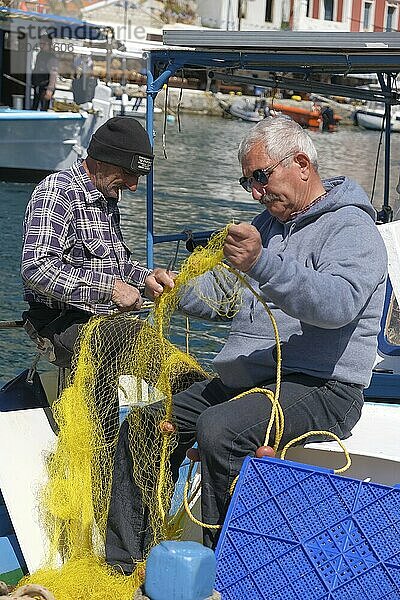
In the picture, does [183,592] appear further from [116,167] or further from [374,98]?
[374,98]

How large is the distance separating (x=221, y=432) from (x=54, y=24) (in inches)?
834

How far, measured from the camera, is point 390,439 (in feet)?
12.5

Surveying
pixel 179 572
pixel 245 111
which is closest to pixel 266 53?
pixel 179 572

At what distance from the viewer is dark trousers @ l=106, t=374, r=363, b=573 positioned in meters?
3.36

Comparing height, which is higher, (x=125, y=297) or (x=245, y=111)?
(x=125, y=297)

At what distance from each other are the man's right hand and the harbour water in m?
3.25

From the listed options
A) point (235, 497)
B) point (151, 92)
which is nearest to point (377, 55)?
point (151, 92)

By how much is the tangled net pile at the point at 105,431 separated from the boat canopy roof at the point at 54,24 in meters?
17.0

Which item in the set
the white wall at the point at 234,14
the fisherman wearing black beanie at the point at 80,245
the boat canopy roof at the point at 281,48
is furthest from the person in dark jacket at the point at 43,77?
the white wall at the point at 234,14

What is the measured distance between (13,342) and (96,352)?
20.0ft

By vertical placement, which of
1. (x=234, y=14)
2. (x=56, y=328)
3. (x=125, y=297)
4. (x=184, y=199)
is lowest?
(x=184, y=199)

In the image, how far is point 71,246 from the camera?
404 cm

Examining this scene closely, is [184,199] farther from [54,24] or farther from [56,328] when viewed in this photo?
[56,328]

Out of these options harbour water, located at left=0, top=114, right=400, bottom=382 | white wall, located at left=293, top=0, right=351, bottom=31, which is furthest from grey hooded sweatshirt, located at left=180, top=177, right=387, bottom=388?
white wall, located at left=293, top=0, right=351, bottom=31
